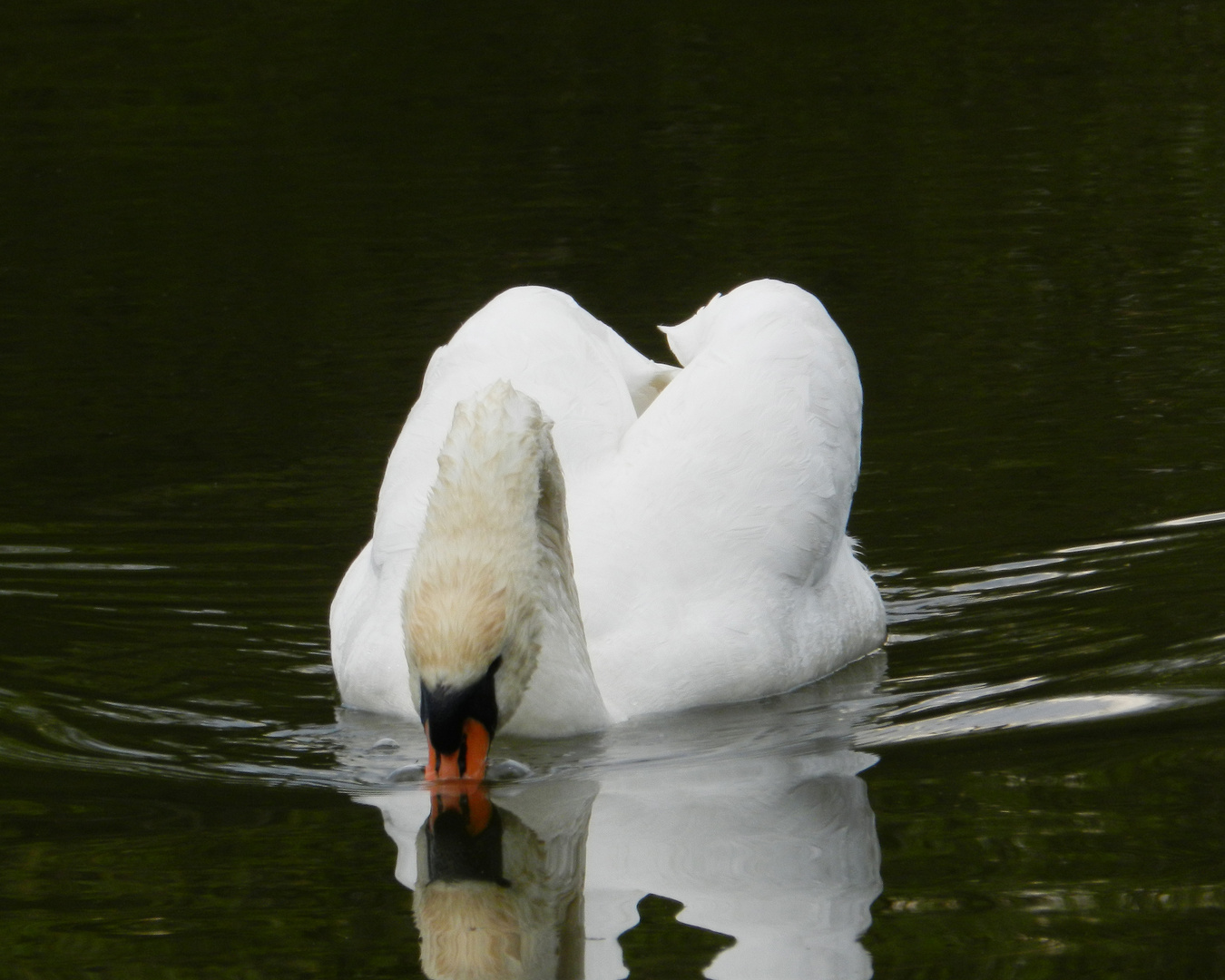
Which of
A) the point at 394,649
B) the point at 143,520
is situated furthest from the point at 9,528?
the point at 394,649

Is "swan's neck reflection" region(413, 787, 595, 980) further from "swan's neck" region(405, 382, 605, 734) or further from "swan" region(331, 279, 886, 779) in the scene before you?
"swan's neck" region(405, 382, 605, 734)

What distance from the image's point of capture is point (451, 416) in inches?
297

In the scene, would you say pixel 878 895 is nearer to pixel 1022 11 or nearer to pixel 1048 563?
pixel 1048 563

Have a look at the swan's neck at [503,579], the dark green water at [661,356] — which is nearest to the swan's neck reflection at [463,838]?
the dark green water at [661,356]

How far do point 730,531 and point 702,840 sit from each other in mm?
1637

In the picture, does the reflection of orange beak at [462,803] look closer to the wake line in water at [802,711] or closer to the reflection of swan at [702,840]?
the reflection of swan at [702,840]

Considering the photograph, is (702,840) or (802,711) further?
(802,711)

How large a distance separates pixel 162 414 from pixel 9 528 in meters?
1.94

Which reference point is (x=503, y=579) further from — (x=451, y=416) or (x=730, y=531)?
(x=451, y=416)

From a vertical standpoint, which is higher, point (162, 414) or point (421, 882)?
point (162, 414)

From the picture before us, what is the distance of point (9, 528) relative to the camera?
30.4 feet

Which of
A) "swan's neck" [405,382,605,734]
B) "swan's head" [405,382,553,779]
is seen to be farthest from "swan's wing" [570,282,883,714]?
"swan's head" [405,382,553,779]

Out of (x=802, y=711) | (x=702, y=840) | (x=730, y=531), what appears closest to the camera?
(x=702, y=840)

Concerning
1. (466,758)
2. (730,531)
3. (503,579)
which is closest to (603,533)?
(730,531)
